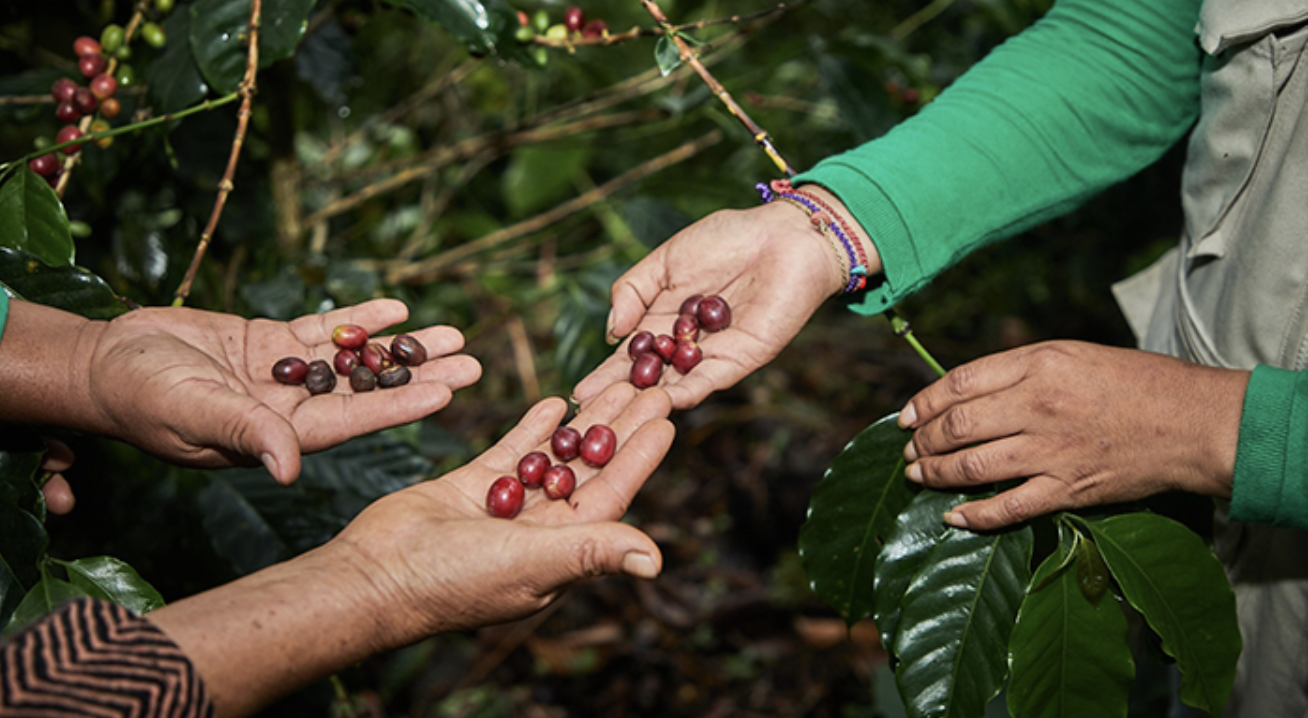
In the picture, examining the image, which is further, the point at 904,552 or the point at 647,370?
the point at 647,370

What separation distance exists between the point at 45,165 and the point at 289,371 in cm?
61

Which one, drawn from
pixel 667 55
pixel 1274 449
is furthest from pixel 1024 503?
pixel 667 55

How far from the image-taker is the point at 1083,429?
1.13m

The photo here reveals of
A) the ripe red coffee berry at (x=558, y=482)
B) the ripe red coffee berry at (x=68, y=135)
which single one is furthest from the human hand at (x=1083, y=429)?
the ripe red coffee berry at (x=68, y=135)

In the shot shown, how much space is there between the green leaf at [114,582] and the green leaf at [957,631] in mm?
998

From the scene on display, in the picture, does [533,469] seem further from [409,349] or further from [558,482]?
[409,349]

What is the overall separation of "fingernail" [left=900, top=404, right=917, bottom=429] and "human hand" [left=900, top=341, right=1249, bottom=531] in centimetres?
7

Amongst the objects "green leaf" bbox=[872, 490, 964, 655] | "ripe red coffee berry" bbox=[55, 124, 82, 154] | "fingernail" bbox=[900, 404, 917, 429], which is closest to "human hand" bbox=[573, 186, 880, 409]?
"fingernail" bbox=[900, 404, 917, 429]

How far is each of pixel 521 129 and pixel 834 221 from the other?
1.11 metres

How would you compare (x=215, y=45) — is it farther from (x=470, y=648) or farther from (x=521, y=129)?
(x=470, y=648)

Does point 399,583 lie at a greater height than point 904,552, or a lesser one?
greater

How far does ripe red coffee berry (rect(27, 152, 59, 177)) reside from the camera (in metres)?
1.45

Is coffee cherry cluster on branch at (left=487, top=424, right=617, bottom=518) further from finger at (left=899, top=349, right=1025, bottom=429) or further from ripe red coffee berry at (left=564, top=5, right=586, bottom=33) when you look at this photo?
ripe red coffee berry at (left=564, top=5, right=586, bottom=33)

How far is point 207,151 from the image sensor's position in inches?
74.0
